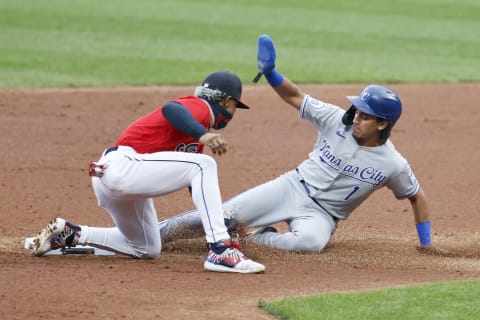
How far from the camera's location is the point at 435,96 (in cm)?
1295

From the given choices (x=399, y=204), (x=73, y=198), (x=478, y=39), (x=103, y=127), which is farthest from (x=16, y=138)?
(x=478, y=39)

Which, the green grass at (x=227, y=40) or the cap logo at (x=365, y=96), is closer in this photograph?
the cap logo at (x=365, y=96)

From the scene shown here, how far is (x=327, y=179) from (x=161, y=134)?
4.52ft

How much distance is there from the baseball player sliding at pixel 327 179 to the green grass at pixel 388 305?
4.32 ft

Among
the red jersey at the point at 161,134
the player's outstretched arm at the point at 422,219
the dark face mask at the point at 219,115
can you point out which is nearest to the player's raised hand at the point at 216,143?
the red jersey at the point at 161,134

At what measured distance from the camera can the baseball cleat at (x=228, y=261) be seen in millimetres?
5730

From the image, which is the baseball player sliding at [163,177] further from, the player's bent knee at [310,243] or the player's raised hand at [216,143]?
the player's bent knee at [310,243]

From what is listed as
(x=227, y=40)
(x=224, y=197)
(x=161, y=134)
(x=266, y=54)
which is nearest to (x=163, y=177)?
(x=161, y=134)

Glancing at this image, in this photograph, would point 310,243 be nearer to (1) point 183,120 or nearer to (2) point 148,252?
(2) point 148,252

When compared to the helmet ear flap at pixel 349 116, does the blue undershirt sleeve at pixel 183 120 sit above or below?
above

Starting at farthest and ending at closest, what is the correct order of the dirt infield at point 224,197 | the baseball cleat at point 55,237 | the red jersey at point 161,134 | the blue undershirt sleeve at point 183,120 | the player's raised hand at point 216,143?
the baseball cleat at point 55,237, the red jersey at point 161,134, the blue undershirt sleeve at point 183,120, the player's raised hand at point 216,143, the dirt infield at point 224,197

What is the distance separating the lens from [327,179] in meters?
6.75

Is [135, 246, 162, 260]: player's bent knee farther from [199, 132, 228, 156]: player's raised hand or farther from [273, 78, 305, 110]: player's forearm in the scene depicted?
[273, 78, 305, 110]: player's forearm

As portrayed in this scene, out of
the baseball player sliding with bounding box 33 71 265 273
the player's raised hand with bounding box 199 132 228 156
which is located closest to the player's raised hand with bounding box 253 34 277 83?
the baseball player sliding with bounding box 33 71 265 273
